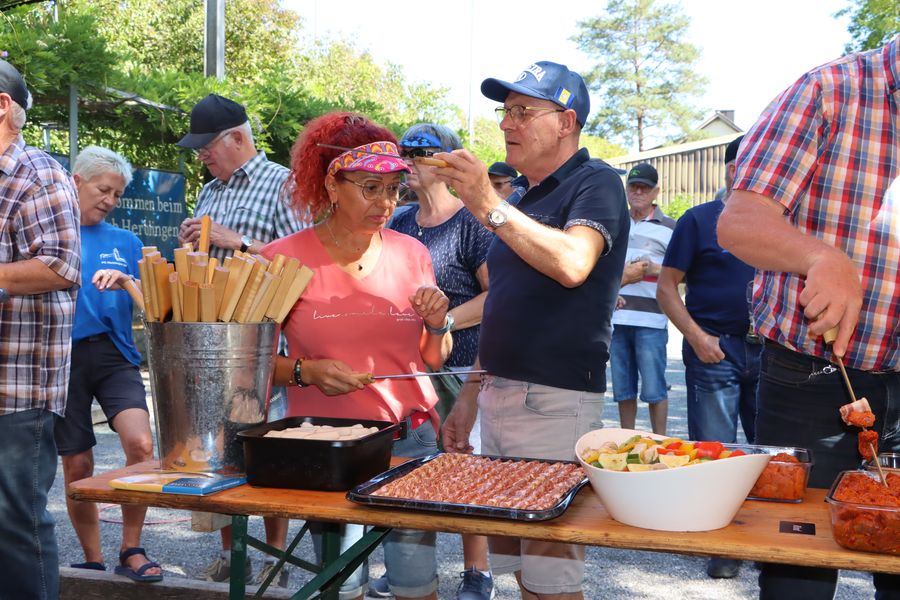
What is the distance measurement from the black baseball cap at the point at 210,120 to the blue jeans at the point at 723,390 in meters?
2.58

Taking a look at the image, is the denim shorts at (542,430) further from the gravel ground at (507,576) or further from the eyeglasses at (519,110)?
the gravel ground at (507,576)

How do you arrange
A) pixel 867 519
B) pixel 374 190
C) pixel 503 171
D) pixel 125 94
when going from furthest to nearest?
pixel 125 94 < pixel 503 171 < pixel 374 190 < pixel 867 519

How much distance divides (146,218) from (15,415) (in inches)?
264

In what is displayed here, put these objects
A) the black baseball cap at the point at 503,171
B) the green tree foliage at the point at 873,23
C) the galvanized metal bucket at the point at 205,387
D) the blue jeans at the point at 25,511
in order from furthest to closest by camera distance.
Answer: the green tree foliage at the point at 873,23 → the black baseball cap at the point at 503,171 → the blue jeans at the point at 25,511 → the galvanized metal bucket at the point at 205,387

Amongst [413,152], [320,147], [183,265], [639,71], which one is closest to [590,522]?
[183,265]

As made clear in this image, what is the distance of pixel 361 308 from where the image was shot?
2.71 meters

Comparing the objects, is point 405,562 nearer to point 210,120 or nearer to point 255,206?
point 255,206

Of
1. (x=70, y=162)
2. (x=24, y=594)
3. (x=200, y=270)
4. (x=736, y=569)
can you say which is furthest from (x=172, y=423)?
(x=70, y=162)

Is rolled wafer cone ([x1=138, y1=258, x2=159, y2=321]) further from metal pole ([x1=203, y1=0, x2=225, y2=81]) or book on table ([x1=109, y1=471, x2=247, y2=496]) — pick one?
metal pole ([x1=203, y1=0, x2=225, y2=81])

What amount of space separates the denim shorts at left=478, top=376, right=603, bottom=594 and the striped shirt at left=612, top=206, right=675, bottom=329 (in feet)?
11.0

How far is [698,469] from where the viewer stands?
1719 mm

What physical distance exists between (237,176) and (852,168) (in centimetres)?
282

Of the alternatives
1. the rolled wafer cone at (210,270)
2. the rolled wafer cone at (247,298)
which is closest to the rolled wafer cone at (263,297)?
the rolled wafer cone at (247,298)

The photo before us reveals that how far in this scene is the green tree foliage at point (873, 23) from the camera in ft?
73.0
